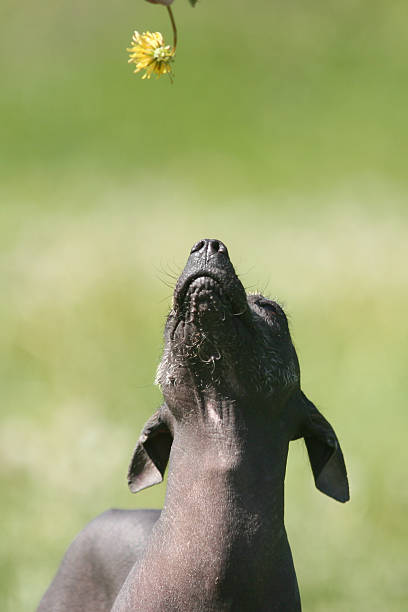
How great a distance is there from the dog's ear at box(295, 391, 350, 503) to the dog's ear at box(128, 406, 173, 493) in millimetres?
371

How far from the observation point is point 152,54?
2932mm

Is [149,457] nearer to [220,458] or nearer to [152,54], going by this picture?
[220,458]

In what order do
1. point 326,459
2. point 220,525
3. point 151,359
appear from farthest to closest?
point 151,359, point 326,459, point 220,525

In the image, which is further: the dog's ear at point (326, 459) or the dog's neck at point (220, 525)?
the dog's ear at point (326, 459)

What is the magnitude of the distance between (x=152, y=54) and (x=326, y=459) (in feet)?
4.22

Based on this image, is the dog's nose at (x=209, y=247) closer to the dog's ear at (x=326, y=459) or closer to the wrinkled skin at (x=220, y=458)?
the wrinkled skin at (x=220, y=458)

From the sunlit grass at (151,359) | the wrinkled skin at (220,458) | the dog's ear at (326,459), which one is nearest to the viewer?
the wrinkled skin at (220,458)

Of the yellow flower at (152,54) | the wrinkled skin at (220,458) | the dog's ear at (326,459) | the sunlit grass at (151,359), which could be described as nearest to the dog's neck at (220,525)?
the wrinkled skin at (220,458)

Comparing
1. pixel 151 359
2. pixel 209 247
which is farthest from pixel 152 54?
pixel 151 359

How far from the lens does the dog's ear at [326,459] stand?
3672 mm

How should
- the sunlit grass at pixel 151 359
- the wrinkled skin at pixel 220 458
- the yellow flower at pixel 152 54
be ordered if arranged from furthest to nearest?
the sunlit grass at pixel 151 359 → the wrinkled skin at pixel 220 458 → the yellow flower at pixel 152 54

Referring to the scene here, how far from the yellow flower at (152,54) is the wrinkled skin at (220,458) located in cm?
57

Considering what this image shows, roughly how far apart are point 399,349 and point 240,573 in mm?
5264

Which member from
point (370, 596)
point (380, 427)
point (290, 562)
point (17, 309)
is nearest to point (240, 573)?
point (290, 562)
